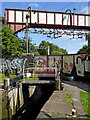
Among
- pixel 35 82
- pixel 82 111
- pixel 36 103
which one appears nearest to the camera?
pixel 82 111

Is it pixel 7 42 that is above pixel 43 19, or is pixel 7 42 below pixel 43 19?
below

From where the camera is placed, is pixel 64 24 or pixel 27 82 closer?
pixel 27 82

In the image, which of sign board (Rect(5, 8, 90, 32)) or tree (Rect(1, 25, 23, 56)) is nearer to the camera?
tree (Rect(1, 25, 23, 56))

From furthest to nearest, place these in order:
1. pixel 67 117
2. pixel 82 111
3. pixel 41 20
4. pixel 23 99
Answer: pixel 41 20 → pixel 23 99 → pixel 82 111 → pixel 67 117

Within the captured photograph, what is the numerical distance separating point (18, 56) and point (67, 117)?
51.8 feet

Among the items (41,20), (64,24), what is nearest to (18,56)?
(41,20)

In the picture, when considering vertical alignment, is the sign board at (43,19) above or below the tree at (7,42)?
above

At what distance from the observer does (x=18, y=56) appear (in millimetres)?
19250

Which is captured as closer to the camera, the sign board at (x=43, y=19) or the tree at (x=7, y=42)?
the tree at (x=7, y=42)

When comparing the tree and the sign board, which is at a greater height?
the sign board

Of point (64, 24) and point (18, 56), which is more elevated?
point (64, 24)

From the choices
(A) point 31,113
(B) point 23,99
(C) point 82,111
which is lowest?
(A) point 31,113

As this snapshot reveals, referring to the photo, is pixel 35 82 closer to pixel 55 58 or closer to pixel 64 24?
pixel 55 58

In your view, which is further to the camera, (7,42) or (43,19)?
(43,19)
